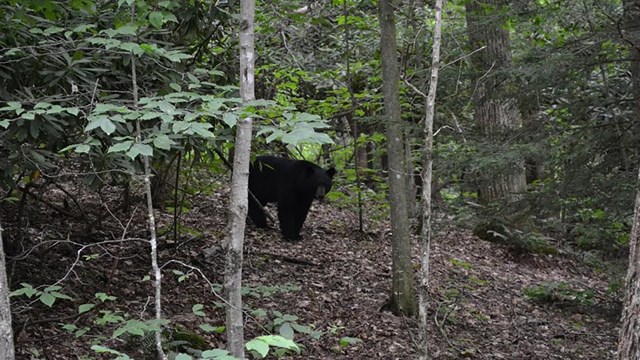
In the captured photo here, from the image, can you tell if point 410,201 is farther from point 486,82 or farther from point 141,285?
point 141,285

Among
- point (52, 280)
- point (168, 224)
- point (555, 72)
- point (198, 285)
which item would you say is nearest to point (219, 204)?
point (168, 224)

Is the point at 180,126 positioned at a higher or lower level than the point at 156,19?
lower

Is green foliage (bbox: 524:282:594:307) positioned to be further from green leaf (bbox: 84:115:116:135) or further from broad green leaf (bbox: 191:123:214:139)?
green leaf (bbox: 84:115:116:135)

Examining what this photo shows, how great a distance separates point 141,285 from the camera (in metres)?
7.41

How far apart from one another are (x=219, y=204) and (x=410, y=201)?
3.37 m

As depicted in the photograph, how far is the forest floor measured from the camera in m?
6.34

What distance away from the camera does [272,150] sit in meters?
11.5

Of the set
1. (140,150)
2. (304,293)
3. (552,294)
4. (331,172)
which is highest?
(140,150)

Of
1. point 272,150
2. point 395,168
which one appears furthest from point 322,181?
point 395,168

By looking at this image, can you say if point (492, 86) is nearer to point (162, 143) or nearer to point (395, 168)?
point (395, 168)

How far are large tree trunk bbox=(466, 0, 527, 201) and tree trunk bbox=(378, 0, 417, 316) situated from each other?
987 millimetres

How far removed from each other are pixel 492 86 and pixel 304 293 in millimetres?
3470

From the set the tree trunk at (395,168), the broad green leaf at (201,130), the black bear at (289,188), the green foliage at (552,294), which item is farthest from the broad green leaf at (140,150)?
the green foliage at (552,294)

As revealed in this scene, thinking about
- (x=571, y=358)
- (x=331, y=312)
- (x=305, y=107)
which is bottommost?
(x=571, y=358)
